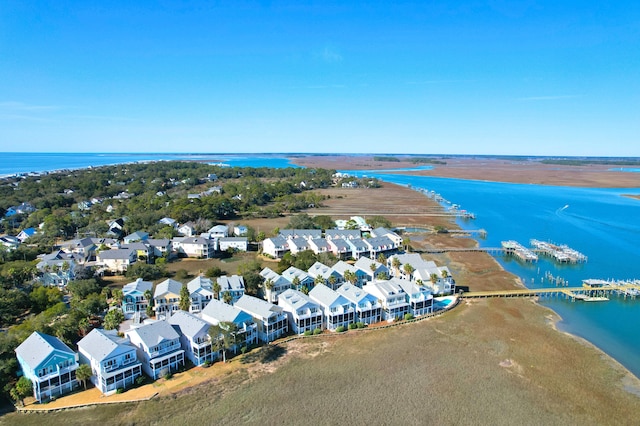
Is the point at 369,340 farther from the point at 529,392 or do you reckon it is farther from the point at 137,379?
the point at 137,379

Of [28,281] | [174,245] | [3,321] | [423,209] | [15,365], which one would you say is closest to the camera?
[15,365]

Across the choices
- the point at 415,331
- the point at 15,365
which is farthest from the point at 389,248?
the point at 15,365

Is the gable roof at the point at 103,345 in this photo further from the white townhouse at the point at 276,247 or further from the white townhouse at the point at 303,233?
the white townhouse at the point at 303,233

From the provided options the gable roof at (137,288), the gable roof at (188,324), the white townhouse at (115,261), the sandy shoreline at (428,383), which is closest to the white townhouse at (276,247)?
the white townhouse at (115,261)

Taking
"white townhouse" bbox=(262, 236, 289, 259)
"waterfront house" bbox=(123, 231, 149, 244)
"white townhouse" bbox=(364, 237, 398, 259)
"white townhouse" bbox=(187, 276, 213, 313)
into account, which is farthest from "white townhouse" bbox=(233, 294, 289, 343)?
"waterfront house" bbox=(123, 231, 149, 244)

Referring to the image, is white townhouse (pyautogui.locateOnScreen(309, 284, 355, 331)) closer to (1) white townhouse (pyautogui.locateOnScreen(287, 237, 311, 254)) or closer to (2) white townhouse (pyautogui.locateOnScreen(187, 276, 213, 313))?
(2) white townhouse (pyautogui.locateOnScreen(187, 276, 213, 313))

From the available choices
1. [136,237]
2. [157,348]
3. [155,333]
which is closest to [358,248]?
[136,237]

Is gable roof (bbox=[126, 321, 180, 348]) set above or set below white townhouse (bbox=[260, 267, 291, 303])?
above
